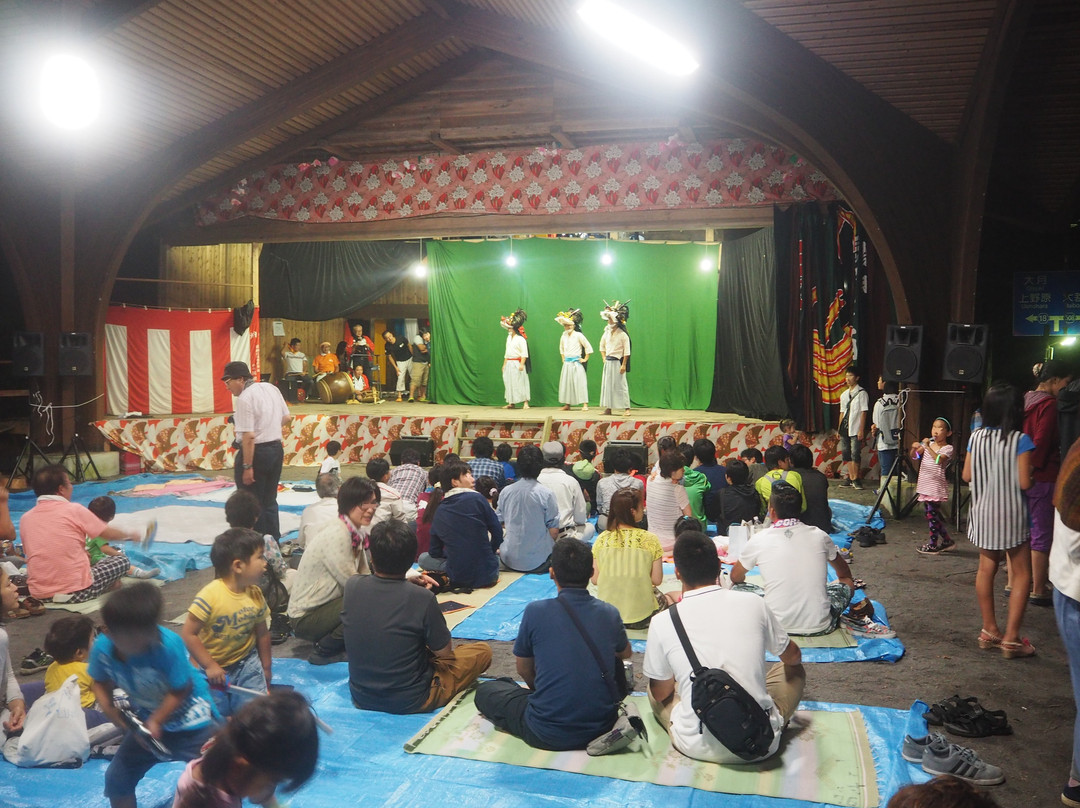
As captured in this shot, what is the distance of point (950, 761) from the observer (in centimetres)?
307

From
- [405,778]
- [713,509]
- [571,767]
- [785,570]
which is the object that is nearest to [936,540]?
[713,509]

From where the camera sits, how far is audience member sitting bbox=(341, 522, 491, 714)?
3.45 m

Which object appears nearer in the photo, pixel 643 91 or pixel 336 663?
pixel 336 663

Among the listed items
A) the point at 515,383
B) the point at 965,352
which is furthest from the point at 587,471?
the point at 515,383

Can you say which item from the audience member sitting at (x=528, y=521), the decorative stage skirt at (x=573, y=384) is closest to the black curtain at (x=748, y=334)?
the decorative stage skirt at (x=573, y=384)

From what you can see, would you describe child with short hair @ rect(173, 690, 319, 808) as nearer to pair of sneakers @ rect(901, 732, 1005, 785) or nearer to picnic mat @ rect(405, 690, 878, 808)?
picnic mat @ rect(405, 690, 878, 808)

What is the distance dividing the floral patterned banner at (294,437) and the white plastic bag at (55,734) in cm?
823

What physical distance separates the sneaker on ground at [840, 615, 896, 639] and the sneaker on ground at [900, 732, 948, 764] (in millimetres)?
1411

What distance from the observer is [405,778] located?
3.05 meters

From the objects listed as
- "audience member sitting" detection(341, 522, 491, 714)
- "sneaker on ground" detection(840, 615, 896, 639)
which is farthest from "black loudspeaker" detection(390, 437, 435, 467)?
"audience member sitting" detection(341, 522, 491, 714)

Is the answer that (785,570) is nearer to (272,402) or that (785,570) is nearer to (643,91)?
(272,402)

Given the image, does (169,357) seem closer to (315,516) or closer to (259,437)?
(259,437)

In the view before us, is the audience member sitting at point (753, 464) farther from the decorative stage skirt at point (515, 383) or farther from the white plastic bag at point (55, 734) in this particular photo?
the white plastic bag at point (55, 734)

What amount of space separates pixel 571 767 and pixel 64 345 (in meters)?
8.96
